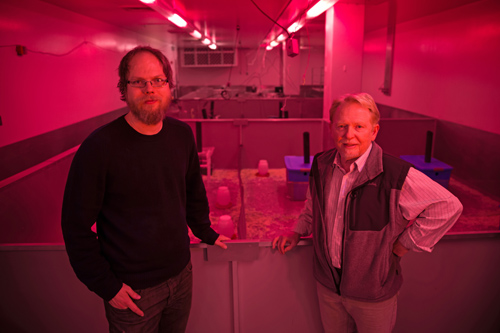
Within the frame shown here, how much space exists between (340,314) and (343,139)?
27.2 inches

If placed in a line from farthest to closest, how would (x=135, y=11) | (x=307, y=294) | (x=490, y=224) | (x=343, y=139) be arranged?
(x=135, y=11) < (x=490, y=224) < (x=307, y=294) < (x=343, y=139)

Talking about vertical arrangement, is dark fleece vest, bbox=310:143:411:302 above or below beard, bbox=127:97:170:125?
below

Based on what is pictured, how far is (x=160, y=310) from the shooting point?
1282 mm

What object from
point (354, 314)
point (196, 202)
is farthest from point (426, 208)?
point (196, 202)

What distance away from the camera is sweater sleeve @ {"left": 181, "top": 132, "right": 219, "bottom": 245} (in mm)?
1415

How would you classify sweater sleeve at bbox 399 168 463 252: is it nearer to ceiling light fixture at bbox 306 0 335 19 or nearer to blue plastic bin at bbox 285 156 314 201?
ceiling light fixture at bbox 306 0 335 19

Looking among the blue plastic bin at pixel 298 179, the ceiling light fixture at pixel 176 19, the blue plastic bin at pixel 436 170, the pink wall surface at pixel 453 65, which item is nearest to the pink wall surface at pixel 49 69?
the ceiling light fixture at pixel 176 19

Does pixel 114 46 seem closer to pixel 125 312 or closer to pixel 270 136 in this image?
pixel 270 136

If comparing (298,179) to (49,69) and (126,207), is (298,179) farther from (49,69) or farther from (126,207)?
(49,69)

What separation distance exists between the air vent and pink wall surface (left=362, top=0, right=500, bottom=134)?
6.12 m

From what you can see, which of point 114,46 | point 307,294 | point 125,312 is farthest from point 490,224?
point 114,46

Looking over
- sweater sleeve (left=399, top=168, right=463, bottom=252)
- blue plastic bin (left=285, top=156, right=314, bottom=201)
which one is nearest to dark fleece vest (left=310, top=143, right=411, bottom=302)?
sweater sleeve (left=399, top=168, right=463, bottom=252)

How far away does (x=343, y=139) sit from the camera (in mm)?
1243

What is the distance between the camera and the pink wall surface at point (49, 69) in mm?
3641
